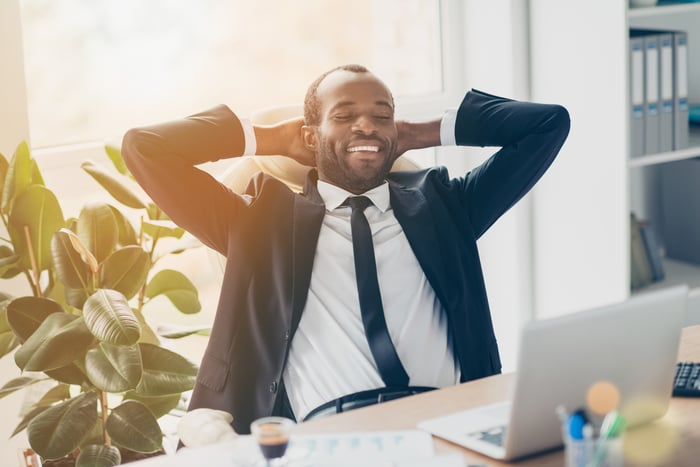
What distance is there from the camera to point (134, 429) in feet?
7.95

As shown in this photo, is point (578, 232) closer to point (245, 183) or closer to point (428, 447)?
point (245, 183)

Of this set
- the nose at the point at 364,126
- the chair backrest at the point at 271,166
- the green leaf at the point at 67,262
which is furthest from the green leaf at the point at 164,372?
the nose at the point at 364,126

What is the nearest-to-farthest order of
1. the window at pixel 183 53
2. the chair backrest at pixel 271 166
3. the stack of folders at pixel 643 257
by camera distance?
the chair backrest at pixel 271 166
the window at pixel 183 53
the stack of folders at pixel 643 257

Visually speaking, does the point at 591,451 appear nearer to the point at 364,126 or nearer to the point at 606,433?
the point at 606,433

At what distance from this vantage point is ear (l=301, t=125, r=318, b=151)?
2.40 m

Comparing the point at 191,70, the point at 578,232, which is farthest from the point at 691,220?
the point at 191,70

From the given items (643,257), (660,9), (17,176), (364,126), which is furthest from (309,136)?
(643,257)

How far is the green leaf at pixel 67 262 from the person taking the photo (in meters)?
2.34

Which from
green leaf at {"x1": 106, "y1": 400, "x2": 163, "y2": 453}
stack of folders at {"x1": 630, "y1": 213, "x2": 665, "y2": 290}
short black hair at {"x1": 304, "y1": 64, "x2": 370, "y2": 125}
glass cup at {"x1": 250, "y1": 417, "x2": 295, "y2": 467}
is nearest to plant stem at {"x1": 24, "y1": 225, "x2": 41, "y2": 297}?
green leaf at {"x1": 106, "y1": 400, "x2": 163, "y2": 453}

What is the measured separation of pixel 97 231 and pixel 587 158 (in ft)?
5.29

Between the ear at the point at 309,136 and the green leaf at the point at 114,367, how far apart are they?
0.59 meters

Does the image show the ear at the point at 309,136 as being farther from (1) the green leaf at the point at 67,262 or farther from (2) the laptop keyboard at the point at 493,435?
(2) the laptop keyboard at the point at 493,435

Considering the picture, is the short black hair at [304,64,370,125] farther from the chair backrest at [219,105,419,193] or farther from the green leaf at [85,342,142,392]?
the green leaf at [85,342,142,392]

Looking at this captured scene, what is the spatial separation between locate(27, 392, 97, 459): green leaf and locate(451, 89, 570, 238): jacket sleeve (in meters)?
0.96
